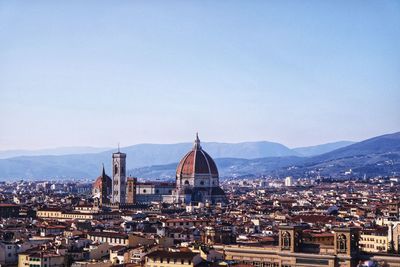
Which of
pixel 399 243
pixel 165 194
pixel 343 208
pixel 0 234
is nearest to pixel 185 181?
pixel 165 194

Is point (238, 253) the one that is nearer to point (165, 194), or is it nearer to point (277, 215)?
point (277, 215)

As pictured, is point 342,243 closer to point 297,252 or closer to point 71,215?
point 297,252

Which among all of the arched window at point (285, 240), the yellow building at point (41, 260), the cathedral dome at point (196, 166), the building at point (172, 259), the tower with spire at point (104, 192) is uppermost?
the cathedral dome at point (196, 166)

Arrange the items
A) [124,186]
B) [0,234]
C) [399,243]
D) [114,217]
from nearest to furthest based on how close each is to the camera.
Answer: [399,243] < [0,234] < [114,217] < [124,186]

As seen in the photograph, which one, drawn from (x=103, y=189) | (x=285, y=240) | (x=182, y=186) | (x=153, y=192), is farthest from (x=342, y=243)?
(x=153, y=192)

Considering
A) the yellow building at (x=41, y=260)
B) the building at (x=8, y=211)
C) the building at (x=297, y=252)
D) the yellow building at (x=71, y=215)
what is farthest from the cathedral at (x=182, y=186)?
the building at (x=297, y=252)

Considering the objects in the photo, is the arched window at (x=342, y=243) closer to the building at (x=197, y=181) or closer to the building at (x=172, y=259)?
the building at (x=172, y=259)

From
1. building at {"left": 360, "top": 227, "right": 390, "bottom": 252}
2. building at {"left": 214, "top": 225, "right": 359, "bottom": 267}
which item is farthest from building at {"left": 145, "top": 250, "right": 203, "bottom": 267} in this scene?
building at {"left": 360, "top": 227, "right": 390, "bottom": 252}

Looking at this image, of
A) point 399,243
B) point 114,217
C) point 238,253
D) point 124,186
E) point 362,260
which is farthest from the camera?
point 124,186
